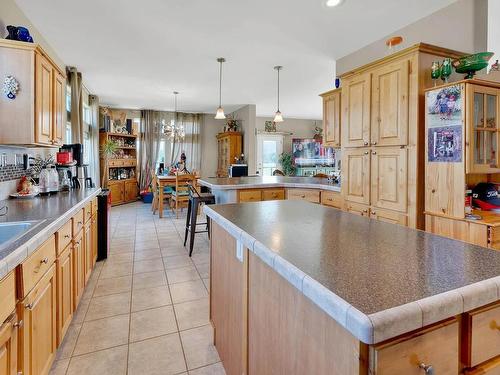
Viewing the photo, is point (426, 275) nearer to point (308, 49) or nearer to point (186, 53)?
point (308, 49)

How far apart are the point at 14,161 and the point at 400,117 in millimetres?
3417

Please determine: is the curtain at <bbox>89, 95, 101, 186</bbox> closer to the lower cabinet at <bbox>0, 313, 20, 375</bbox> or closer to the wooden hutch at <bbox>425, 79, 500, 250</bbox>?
the lower cabinet at <bbox>0, 313, 20, 375</bbox>

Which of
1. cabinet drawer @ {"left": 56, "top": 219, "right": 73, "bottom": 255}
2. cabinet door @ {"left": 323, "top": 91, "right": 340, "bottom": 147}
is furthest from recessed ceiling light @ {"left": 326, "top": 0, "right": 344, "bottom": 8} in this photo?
cabinet drawer @ {"left": 56, "top": 219, "right": 73, "bottom": 255}

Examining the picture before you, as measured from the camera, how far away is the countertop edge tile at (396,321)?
560 millimetres

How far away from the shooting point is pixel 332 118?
3.74 meters

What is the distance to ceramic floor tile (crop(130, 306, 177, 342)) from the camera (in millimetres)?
2006

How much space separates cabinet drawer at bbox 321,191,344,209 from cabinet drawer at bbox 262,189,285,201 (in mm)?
516

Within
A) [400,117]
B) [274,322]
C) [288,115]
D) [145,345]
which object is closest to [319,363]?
[274,322]

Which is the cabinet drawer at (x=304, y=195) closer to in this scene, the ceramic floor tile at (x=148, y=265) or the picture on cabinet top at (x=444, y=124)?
the picture on cabinet top at (x=444, y=124)

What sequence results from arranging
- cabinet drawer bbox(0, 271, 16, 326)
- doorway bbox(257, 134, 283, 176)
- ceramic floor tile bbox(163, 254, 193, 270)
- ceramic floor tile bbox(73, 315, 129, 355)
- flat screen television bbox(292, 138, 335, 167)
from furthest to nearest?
1. flat screen television bbox(292, 138, 335, 167)
2. doorway bbox(257, 134, 283, 176)
3. ceramic floor tile bbox(163, 254, 193, 270)
4. ceramic floor tile bbox(73, 315, 129, 355)
5. cabinet drawer bbox(0, 271, 16, 326)

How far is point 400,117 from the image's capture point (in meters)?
2.47

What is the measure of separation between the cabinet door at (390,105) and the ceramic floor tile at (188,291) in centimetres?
214

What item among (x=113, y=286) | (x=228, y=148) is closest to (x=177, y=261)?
(x=113, y=286)

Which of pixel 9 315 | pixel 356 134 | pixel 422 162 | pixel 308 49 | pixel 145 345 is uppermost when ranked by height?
pixel 308 49
